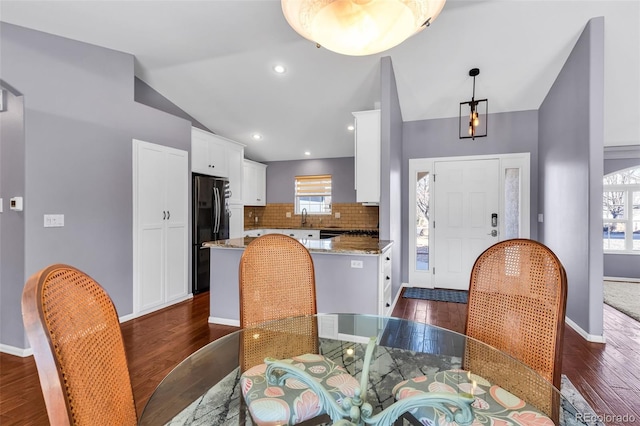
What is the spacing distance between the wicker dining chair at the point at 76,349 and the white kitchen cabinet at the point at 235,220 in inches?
162

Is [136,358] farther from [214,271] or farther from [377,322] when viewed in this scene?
[377,322]

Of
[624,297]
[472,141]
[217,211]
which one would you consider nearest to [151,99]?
[217,211]

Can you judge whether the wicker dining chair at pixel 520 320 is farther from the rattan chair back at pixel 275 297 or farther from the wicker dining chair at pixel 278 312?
the rattan chair back at pixel 275 297

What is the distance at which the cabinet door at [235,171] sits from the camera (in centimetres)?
499

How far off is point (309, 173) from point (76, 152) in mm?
4017

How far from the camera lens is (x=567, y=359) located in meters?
2.45

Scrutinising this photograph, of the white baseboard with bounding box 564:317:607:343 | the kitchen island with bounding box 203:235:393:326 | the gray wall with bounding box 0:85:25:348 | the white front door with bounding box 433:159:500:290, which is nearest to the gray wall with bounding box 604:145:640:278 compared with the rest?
the white front door with bounding box 433:159:500:290

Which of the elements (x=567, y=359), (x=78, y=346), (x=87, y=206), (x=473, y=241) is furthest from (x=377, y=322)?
(x=473, y=241)

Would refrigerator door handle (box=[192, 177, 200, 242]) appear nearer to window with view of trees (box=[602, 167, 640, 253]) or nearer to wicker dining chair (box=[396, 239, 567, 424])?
wicker dining chair (box=[396, 239, 567, 424])

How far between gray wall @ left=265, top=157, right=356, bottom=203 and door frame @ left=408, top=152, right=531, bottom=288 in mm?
1521

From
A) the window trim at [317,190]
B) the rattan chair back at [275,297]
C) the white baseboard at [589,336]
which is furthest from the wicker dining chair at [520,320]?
the window trim at [317,190]

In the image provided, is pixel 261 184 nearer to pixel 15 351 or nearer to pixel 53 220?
pixel 53 220

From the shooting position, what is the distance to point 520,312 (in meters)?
1.29

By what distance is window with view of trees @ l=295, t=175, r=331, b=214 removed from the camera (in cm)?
622
